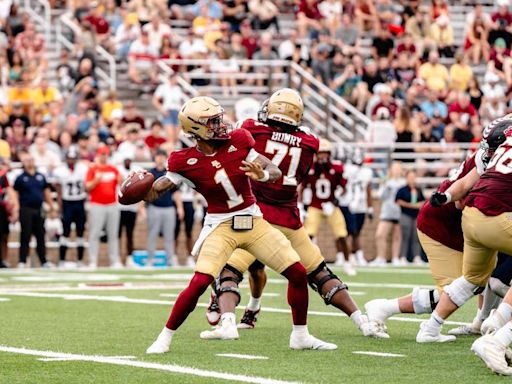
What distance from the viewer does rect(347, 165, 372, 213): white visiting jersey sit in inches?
845

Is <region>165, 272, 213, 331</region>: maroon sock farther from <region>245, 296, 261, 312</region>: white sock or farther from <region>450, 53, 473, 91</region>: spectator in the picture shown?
<region>450, 53, 473, 91</region>: spectator

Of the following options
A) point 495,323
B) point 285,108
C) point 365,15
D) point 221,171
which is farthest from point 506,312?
point 365,15

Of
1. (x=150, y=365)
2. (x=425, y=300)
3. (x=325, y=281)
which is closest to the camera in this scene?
(x=150, y=365)

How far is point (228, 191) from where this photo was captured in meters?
8.94

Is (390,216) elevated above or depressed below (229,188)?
below

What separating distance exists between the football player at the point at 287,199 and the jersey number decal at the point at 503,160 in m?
1.79

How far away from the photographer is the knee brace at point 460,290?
29.1ft

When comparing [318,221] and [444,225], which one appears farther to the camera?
[318,221]

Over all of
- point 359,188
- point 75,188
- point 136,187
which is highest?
point 136,187

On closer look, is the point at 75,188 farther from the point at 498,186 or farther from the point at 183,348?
the point at 498,186

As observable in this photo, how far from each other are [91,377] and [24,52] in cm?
1503

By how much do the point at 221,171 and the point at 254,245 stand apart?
546mm

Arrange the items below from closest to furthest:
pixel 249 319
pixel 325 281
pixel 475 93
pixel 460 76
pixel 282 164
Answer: pixel 325 281
pixel 282 164
pixel 249 319
pixel 475 93
pixel 460 76

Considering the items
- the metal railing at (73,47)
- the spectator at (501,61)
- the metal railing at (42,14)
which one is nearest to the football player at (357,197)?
the metal railing at (73,47)
